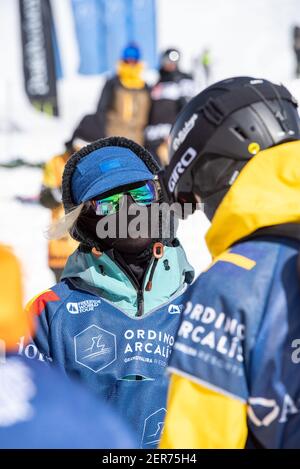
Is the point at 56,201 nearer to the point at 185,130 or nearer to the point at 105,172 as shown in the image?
the point at 105,172

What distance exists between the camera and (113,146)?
327cm

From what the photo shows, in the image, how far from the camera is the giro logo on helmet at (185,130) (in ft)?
7.48

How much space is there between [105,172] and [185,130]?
809 mm

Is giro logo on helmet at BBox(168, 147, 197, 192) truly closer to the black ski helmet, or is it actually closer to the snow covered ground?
the black ski helmet

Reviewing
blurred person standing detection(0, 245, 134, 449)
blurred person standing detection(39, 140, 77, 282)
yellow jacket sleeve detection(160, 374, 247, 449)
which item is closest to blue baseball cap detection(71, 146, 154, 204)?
yellow jacket sleeve detection(160, 374, 247, 449)

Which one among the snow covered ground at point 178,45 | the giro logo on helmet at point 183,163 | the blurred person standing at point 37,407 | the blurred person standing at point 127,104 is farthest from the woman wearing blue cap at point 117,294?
the snow covered ground at point 178,45

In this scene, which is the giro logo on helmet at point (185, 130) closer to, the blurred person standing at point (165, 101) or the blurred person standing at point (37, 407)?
the blurred person standing at point (37, 407)

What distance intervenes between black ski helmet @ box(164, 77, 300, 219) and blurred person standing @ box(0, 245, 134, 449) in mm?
1126

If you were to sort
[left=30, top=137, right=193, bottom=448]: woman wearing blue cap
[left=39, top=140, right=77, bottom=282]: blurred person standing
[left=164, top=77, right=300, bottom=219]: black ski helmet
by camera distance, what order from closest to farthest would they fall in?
[left=164, top=77, right=300, bottom=219]: black ski helmet, [left=30, top=137, right=193, bottom=448]: woman wearing blue cap, [left=39, top=140, right=77, bottom=282]: blurred person standing

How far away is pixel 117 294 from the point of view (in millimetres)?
2967

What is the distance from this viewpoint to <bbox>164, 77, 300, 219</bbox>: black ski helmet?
86.3 inches

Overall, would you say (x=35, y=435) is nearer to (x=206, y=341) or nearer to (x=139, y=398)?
(x=206, y=341)

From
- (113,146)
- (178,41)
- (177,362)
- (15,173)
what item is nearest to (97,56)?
(178,41)
